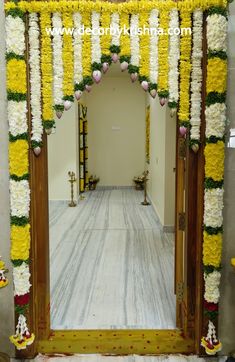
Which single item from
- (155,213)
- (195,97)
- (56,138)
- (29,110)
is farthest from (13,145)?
(56,138)

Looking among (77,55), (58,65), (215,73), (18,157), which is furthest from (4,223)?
(215,73)

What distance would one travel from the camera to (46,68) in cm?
217

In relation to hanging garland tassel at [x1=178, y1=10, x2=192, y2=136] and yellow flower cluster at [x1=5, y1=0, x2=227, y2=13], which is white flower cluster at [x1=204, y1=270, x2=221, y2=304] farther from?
yellow flower cluster at [x1=5, y1=0, x2=227, y2=13]

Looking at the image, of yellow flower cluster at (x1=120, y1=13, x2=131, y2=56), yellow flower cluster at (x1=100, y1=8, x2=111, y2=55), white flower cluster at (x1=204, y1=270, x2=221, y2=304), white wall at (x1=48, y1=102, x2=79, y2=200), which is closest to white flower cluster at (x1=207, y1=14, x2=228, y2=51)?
yellow flower cluster at (x1=120, y1=13, x2=131, y2=56)

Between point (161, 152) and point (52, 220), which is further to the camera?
point (52, 220)

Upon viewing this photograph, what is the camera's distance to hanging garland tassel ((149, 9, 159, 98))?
212cm

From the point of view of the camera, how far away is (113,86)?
9.33 meters

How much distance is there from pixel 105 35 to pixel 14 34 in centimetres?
54

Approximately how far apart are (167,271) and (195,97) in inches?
86.5

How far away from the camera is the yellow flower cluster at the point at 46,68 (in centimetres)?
213

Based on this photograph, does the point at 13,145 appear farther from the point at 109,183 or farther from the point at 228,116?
the point at 109,183

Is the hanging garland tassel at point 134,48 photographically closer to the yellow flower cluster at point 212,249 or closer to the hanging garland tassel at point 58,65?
the hanging garland tassel at point 58,65

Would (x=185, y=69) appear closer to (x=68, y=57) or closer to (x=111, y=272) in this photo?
(x=68, y=57)

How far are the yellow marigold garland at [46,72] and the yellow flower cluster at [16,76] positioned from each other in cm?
12
